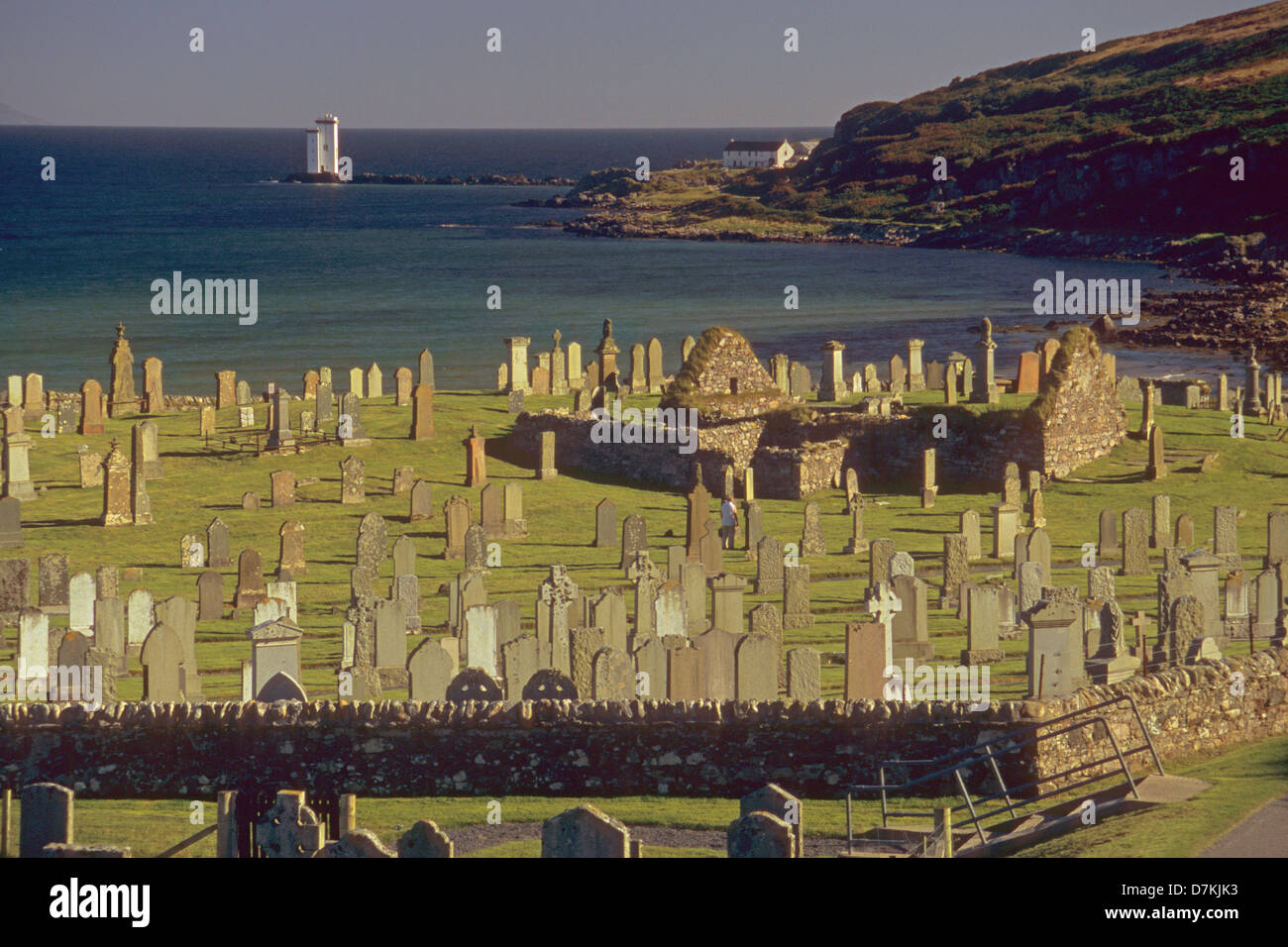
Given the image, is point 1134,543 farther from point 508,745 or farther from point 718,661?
point 508,745

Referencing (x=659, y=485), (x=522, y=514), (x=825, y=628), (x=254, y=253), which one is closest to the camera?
(x=825, y=628)

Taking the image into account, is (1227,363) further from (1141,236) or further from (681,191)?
(681,191)

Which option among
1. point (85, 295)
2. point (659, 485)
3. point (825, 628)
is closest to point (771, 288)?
point (85, 295)

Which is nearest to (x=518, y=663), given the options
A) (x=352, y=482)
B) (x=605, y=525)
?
(x=605, y=525)

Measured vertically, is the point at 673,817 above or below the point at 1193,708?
below

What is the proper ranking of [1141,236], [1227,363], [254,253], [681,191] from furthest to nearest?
[681,191] < [254,253] < [1141,236] < [1227,363]

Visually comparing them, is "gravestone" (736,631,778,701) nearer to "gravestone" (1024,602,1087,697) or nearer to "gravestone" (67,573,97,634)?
"gravestone" (1024,602,1087,697)

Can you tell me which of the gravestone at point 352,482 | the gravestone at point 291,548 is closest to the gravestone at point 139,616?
the gravestone at point 291,548
